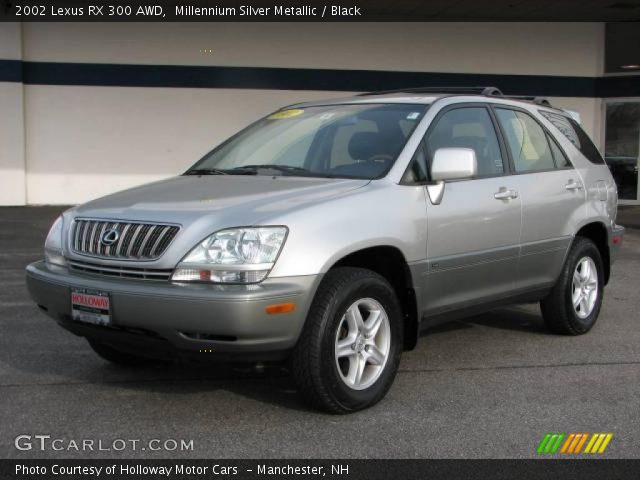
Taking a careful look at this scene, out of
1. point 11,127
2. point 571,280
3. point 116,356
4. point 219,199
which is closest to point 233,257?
point 219,199

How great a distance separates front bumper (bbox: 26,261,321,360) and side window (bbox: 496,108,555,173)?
231cm

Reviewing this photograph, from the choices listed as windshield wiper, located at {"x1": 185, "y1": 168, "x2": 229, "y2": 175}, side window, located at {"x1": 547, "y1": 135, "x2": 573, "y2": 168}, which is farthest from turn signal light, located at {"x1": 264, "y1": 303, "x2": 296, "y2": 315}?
side window, located at {"x1": 547, "y1": 135, "x2": 573, "y2": 168}

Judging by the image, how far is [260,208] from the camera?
4.05 meters

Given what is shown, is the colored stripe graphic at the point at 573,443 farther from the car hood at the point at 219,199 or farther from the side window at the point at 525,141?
the side window at the point at 525,141

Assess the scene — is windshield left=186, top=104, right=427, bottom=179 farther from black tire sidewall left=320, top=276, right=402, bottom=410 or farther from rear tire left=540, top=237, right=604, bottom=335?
rear tire left=540, top=237, right=604, bottom=335

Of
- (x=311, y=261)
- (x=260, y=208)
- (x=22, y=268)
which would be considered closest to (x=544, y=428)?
(x=311, y=261)

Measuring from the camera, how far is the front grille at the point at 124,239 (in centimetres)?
399

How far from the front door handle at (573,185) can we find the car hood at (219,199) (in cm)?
213

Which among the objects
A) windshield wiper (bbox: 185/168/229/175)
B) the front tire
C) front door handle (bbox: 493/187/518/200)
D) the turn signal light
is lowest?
the front tire

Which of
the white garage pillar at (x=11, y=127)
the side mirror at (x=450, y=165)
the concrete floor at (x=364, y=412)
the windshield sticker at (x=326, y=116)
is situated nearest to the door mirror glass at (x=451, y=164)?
the side mirror at (x=450, y=165)

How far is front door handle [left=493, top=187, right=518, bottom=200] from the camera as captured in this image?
5.23m

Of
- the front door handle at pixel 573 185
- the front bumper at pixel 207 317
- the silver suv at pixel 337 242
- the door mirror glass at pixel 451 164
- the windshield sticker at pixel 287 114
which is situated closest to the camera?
the front bumper at pixel 207 317
